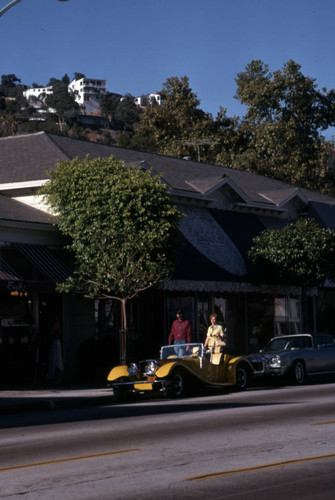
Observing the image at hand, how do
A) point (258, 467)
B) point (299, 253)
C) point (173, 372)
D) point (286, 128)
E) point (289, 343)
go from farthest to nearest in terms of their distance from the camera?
1. point (286, 128)
2. point (299, 253)
3. point (289, 343)
4. point (173, 372)
5. point (258, 467)

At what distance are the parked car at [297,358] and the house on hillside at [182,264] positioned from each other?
4.50 m

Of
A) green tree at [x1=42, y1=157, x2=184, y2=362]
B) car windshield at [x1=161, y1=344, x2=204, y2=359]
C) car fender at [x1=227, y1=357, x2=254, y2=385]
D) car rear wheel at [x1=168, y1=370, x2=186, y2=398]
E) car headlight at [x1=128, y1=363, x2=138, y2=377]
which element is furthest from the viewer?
green tree at [x1=42, y1=157, x2=184, y2=362]

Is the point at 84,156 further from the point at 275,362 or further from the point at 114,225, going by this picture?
the point at 275,362

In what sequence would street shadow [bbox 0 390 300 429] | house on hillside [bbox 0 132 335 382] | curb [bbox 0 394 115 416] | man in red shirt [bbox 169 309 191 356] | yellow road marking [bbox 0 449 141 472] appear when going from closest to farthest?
yellow road marking [bbox 0 449 141 472] < street shadow [bbox 0 390 300 429] < curb [bbox 0 394 115 416] < man in red shirt [bbox 169 309 191 356] < house on hillside [bbox 0 132 335 382]

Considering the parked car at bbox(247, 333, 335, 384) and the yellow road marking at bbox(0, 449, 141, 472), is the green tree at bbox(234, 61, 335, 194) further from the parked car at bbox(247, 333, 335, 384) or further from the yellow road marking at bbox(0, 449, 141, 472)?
the yellow road marking at bbox(0, 449, 141, 472)

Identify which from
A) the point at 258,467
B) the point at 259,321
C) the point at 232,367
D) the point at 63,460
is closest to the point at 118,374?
the point at 232,367

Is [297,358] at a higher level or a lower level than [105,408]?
higher

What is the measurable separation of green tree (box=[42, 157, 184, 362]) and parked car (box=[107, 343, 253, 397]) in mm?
4057

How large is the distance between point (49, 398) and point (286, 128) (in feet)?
126

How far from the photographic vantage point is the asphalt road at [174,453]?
7973 mm

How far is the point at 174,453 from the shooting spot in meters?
10.2

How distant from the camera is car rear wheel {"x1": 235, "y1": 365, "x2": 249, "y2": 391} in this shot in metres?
20.9

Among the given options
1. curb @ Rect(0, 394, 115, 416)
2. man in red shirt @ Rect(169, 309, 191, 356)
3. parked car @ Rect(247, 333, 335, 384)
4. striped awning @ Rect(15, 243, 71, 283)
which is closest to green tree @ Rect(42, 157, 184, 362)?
striped awning @ Rect(15, 243, 71, 283)

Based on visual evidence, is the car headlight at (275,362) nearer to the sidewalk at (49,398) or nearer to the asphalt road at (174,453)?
the sidewalk at (49,398)
